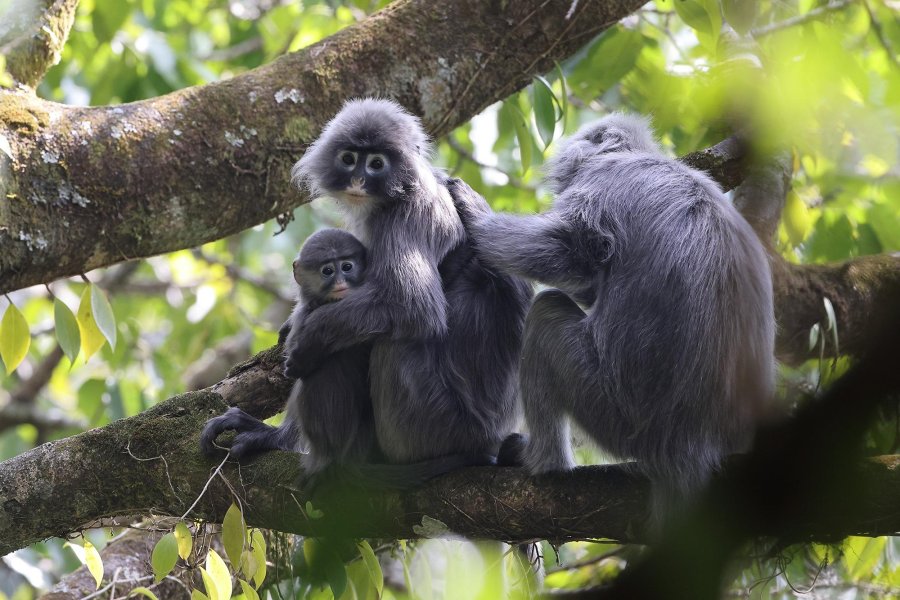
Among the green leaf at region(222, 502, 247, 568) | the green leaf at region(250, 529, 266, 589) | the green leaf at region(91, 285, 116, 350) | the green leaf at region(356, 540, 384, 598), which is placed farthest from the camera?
the green leaf at region(91, 285, 116, 350)

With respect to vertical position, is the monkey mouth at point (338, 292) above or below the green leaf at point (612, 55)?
below

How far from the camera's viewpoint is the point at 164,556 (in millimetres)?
2633

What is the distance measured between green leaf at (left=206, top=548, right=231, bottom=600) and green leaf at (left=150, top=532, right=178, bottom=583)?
0.11 metres

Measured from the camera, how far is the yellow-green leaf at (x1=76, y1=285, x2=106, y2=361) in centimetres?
365

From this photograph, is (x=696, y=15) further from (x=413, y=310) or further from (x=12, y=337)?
(x=12, y=337)

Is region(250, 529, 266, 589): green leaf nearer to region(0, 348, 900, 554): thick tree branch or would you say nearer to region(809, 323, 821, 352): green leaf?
region(0, 348, 900, 554): thick tree branch

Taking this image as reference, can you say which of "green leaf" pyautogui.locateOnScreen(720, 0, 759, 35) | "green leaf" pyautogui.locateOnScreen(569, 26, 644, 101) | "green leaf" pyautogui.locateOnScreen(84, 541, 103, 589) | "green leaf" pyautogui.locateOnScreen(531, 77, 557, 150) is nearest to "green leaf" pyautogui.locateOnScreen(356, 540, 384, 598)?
"green leaf" pyautogui.locateOnScreen(84, 541, 103, 589)

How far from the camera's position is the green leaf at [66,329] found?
3584 mm

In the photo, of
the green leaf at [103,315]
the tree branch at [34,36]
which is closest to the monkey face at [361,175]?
the green leaf at [103,315]

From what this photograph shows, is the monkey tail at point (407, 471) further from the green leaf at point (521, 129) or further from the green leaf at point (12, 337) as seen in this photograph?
the green leaf at point (521, 129)

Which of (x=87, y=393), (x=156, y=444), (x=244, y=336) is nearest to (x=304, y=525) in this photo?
(x=156, y=444)

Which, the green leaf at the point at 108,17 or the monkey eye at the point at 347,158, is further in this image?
the green leaf at the point at 108,17

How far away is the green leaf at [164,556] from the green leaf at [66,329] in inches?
48.3

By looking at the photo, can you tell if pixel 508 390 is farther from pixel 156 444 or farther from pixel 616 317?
pixel 156 444
